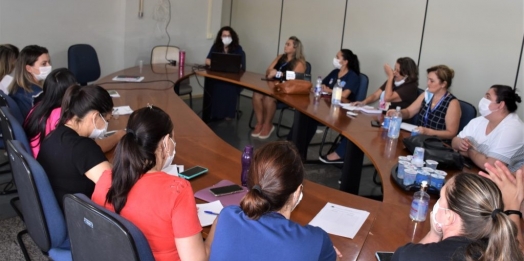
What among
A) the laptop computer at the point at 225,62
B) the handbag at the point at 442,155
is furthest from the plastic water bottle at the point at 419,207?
the laptop computer at the point at 225,62

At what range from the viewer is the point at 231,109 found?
6.23 m

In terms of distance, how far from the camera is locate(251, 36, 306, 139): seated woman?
5508mm

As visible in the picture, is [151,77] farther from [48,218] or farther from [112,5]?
[48,218]

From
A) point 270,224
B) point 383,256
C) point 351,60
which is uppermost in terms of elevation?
point 351,60

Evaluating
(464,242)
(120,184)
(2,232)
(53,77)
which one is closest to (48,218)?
(120,184)

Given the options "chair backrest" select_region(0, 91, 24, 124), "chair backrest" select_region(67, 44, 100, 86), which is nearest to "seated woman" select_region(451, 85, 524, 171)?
"chair backrest" select_region(0, 91, 24, 124)

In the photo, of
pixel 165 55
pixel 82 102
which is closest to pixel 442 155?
pixel 82 102

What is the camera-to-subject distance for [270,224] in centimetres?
145

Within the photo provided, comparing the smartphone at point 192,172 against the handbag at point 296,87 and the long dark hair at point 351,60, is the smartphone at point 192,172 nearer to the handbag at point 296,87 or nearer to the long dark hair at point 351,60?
the handbag at point 296,87

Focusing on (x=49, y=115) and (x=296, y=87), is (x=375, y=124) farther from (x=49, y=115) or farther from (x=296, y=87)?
(x=49, y=115)

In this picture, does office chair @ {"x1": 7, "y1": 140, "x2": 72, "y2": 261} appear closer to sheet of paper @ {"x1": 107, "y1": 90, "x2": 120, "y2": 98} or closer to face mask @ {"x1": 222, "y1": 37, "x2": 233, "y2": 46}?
sheet of paper @ {"x1": 107, "y1": 90, "x2": 120, "y2": 98}

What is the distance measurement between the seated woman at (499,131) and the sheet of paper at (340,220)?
1.23 meters

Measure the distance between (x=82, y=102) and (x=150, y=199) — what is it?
924 millimetres

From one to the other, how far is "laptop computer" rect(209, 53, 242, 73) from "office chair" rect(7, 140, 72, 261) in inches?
143
